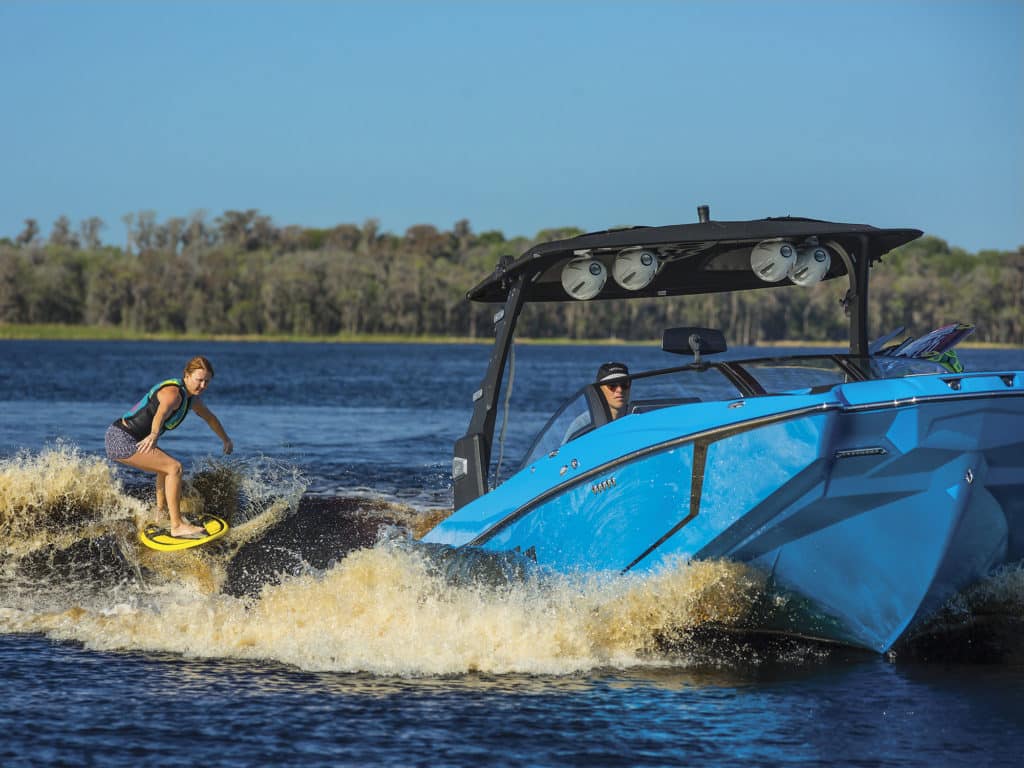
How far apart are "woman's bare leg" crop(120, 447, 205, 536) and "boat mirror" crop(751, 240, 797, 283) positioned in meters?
5.28

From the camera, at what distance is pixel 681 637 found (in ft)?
31.0

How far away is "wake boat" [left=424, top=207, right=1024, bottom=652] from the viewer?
7938 mm

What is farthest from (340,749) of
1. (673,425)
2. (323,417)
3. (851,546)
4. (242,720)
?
(323,417)

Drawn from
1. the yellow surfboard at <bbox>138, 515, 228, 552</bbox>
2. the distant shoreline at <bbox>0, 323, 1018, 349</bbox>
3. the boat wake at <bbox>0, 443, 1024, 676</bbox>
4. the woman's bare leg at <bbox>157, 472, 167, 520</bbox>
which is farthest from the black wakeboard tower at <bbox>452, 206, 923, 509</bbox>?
the distant shoreline at <bbox>0, 323, 1018, 349</bbox>

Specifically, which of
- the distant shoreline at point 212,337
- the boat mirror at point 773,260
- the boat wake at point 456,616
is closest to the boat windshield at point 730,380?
the boat mirror at point 773,260

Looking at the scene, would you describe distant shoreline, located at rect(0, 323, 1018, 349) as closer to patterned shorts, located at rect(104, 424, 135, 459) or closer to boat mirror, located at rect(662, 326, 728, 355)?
patterned shorts, located at rect(104, 424, 135, 459)

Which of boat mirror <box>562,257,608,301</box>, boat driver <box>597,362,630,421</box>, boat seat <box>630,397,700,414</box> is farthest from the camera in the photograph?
boat mirror <box>562,257,608,301</box>

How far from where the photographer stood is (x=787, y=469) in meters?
7.99

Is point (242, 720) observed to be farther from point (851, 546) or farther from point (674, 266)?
point (674, 266)

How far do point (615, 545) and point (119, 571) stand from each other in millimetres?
5568

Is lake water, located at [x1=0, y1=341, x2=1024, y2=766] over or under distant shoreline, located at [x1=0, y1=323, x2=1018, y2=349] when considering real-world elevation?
under

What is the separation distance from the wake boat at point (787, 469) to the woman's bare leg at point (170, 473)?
329 cm

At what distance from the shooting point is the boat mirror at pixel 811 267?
948 centimetres

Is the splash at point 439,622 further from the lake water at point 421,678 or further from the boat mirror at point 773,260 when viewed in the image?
the boat mirror at point 773,260
